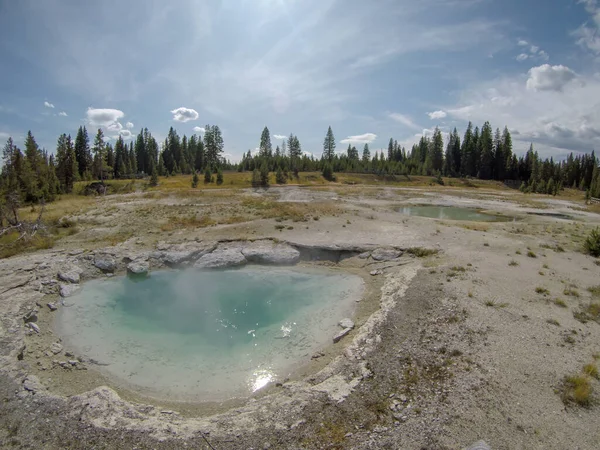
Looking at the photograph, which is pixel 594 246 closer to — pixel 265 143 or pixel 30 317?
pixel 30 317

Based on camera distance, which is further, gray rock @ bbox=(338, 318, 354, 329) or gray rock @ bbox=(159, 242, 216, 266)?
gray rock @ bbox=(159, 242, 216, 266)

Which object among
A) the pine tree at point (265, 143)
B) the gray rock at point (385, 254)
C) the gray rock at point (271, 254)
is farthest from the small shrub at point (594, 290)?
the pine tree at point (265, 143)

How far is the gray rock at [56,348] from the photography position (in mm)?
10872

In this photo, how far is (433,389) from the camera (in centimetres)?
848

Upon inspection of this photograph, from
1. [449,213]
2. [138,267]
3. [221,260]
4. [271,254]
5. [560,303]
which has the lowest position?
[138,267]

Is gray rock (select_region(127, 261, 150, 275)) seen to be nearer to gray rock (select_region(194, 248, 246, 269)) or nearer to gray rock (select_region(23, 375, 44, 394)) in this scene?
gray rock (select_region(194, 248, 246, 269))

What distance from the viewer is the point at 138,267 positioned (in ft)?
62.6

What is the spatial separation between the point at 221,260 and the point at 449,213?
3457cm

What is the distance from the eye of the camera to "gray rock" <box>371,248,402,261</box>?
66.0ft

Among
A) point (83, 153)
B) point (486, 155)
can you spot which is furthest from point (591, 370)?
point (486, 155)

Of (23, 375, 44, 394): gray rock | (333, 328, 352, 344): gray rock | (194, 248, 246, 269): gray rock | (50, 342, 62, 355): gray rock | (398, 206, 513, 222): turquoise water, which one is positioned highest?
(398, 206, 513, 222): turquoise water

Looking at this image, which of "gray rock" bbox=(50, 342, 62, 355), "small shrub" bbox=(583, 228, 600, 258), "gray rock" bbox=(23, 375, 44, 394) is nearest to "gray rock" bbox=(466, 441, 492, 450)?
"gray rock" bbox=(23, 375, 44, 394)

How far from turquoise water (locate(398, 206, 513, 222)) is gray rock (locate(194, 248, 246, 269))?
26563mm

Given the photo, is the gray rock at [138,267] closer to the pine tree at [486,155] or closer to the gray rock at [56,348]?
the gray rock at [56,348]
